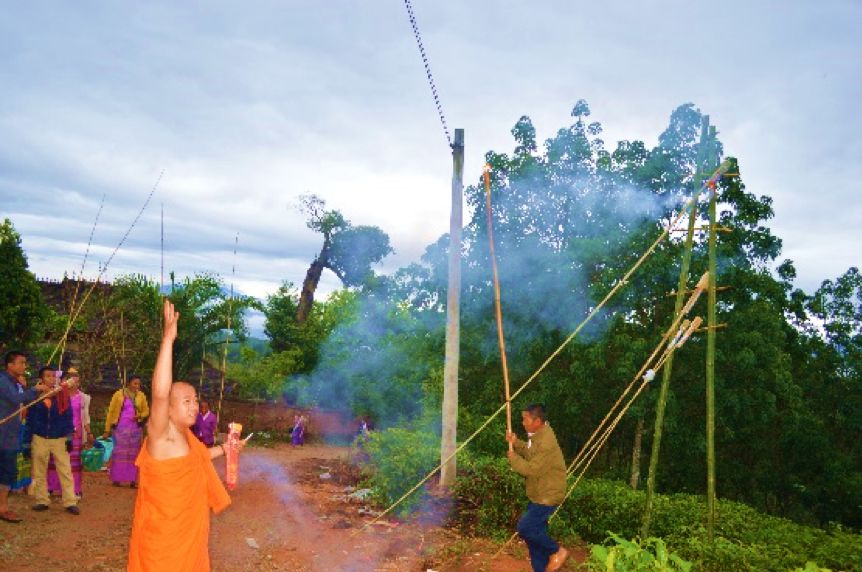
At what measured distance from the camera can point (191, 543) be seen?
130 inches

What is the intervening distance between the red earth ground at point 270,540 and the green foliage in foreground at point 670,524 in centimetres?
52

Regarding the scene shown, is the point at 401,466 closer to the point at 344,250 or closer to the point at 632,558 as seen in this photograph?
the point at 632,558

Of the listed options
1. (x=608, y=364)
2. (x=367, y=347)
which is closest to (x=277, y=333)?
(x=367, y=347)

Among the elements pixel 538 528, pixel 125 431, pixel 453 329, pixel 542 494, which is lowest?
pixel 125 431

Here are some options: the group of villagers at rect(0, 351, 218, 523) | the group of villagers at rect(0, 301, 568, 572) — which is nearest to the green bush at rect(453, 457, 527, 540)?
the group of villagers at rect(0, 301, 568, 572)

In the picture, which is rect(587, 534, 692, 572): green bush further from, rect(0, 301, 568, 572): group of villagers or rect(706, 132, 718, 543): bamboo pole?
rect(706, 132, 718, 543): bamboo pole

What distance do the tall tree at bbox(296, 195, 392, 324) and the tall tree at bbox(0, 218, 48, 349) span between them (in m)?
16.2

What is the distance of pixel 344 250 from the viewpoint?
29.3 m

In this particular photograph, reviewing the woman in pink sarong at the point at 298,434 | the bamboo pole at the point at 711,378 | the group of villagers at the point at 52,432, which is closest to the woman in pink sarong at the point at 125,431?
the group of villagers at the point at 52,432

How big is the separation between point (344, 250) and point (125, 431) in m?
21.0

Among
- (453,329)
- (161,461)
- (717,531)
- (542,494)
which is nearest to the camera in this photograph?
(161,461)

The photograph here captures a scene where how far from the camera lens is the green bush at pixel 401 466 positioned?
26.9 feet

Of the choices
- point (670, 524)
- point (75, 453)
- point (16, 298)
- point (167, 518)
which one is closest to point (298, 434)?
point (16, 298)

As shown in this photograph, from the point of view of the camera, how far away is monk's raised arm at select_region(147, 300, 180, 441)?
2.92 metres
